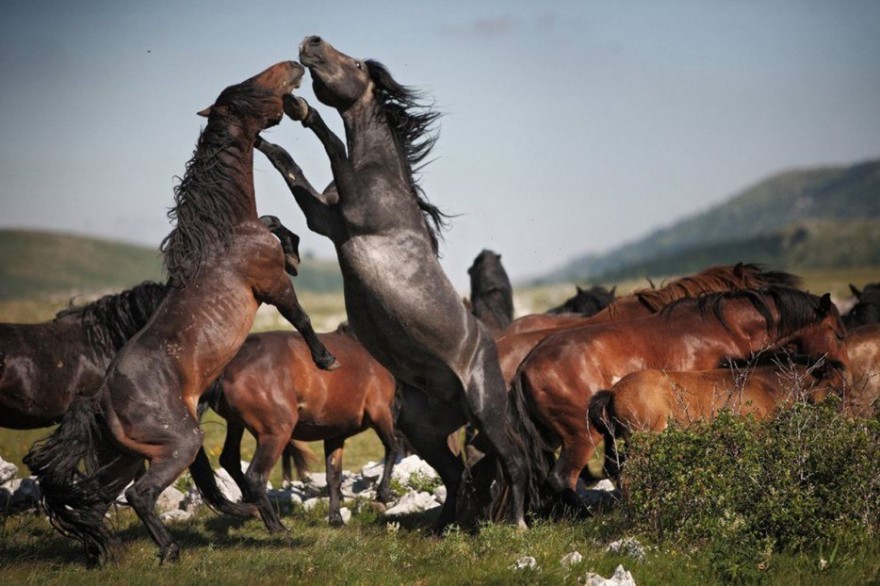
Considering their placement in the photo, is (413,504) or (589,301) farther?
(589,301)

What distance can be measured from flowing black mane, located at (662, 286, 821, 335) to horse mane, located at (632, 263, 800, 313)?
3.29 ft

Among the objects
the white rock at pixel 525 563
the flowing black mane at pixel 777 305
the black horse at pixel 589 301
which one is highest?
the flowing black mane at pixel 777 305

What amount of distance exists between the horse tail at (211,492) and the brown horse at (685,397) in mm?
3218

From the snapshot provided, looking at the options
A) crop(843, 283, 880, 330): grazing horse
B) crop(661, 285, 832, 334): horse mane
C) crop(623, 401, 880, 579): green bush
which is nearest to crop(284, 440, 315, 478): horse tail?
crop(661, 285, 832, 334): horse mane

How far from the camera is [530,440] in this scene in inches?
386

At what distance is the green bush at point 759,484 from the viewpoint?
7.36 metres

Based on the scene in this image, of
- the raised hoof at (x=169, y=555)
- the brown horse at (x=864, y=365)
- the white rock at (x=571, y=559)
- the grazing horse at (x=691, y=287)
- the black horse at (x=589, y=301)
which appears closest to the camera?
the white rock at (x=571, y=559)

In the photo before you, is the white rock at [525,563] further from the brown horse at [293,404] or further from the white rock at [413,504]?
the brown horse at [293,404]

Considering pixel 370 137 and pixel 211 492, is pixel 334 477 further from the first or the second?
pixel 370 137

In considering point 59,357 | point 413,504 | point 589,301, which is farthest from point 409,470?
point 589,301

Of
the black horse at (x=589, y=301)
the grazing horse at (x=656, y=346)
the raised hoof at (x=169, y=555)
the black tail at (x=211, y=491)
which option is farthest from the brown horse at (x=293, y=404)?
the black horse at (x=589, y=301)

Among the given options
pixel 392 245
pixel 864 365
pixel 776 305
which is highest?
pixel 392 245

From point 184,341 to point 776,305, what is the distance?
5858mm

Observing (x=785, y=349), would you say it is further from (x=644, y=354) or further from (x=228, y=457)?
(x=228, y=457)
